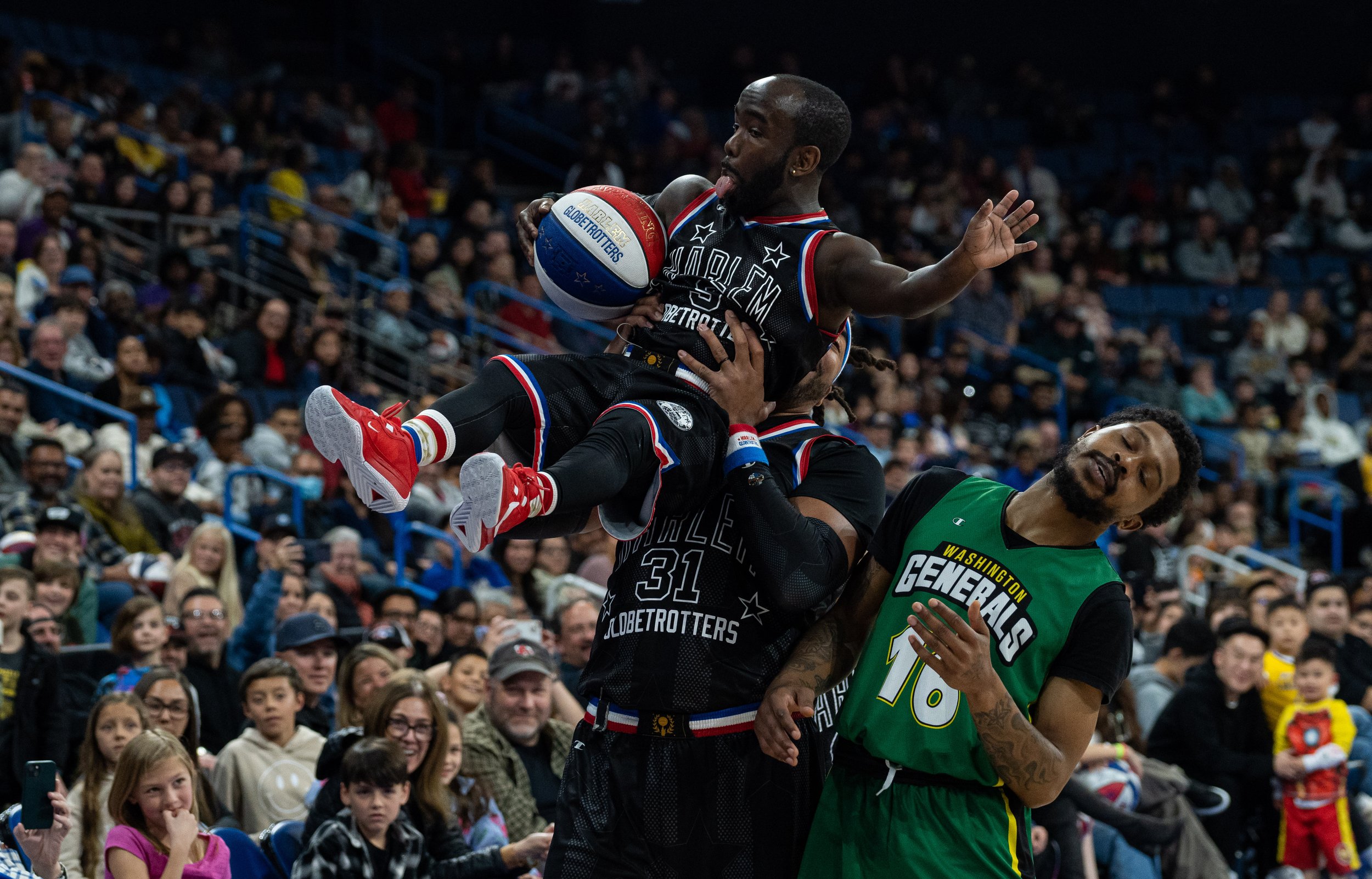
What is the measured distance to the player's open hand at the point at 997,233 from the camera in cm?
348

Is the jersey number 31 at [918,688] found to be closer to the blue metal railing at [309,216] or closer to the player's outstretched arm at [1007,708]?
the player's outstretched arm at [1007,708]

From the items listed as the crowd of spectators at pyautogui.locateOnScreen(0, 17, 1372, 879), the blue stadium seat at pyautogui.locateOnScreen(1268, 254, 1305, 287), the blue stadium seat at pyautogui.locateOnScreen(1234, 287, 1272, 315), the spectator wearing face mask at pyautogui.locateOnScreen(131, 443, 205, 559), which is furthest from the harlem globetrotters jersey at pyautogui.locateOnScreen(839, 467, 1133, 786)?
the blue stadium seat at pyautogui.locateOnScreen(1268, 254, 1305, 287)

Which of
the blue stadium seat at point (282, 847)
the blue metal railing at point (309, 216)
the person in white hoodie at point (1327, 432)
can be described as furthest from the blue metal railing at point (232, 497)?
the person in white hoodie at point (1327, 432)

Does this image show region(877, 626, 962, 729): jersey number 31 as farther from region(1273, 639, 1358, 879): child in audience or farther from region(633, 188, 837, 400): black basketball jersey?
region(1273, 639, 1358, 879): child in audience

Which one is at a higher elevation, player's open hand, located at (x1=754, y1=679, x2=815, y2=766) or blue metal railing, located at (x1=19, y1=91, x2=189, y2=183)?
blue metal railing, located at (x1=19, y1=91, x2=189, y2=183)

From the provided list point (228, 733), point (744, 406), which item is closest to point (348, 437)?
point (744, 406)

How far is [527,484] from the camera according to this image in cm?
326

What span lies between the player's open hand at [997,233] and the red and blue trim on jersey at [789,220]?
465 millimetres

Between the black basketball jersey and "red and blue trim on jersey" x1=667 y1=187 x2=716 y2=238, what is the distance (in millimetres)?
62

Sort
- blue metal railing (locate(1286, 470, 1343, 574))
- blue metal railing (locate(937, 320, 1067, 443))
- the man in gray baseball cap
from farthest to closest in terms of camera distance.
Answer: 1. blue metal railing (locate(937, 320, 1067, 443))
2. blue metal railing (locate(1286, 470, 1343, 574))
3. the man in gray baseball cap

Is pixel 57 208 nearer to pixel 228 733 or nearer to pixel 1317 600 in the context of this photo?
pixel 228 733

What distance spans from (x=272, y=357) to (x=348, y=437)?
25.8 feet

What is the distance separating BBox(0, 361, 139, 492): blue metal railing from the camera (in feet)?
28.2

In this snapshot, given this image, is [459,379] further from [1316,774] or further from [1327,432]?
[1327,432]
